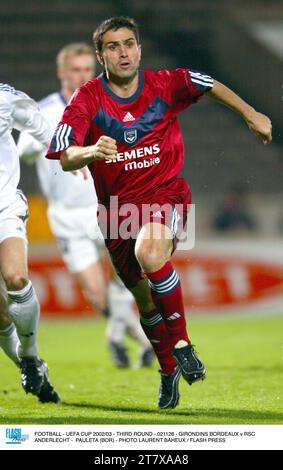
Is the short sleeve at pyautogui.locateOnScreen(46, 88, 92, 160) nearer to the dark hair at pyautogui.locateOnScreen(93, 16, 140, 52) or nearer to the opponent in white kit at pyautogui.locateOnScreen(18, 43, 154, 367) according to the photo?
the dark hair at pyautogui.locateOnScreen(93, 16, 140, 52)

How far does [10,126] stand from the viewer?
17.3 ft

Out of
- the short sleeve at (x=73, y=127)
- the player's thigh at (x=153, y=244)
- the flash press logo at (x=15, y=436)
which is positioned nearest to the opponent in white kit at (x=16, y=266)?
the flash press logo at (x=15, y=436)

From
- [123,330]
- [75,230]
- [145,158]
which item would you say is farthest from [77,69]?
[145,158]

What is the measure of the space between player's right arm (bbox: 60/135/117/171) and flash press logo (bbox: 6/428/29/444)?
127 centimetres

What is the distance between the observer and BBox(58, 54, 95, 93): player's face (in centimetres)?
722

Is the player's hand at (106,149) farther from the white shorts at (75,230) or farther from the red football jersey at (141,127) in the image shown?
the white shorts at (75,230)

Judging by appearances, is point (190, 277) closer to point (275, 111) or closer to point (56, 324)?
point (56, 324)

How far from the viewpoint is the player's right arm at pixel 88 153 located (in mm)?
4285

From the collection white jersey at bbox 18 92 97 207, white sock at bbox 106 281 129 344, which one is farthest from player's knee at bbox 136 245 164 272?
white sock at bbox 106 281 129 344

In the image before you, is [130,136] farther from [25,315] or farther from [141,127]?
[25,315]

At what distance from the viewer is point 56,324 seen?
10.8m

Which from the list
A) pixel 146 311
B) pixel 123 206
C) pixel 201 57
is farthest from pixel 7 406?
pixel 201 57

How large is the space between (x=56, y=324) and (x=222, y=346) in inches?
102

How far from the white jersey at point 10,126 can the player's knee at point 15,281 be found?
1.23ft
